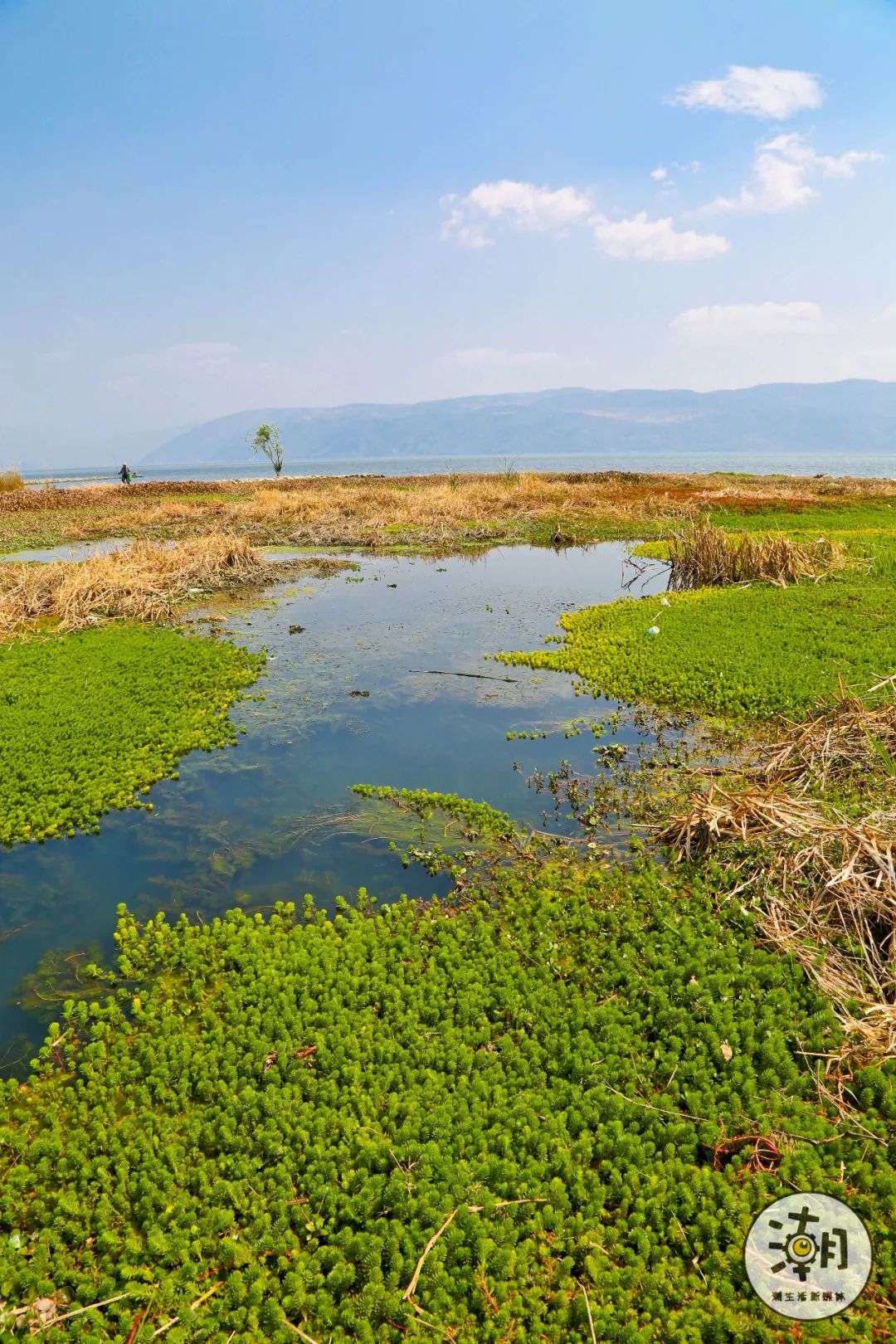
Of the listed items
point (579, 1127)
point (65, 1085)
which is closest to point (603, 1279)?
point (579, 1127)

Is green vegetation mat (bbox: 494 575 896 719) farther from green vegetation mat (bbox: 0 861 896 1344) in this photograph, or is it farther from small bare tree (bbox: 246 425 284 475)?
small bare tree (bbox: 246 425 284 475)

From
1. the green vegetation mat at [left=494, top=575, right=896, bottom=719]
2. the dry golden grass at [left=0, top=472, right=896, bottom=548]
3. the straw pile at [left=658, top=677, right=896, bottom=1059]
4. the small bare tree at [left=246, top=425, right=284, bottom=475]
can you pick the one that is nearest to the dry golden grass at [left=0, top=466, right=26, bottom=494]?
the dry golden grass at [left=0, top=472, right=896, bottom=548]

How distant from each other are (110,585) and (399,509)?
28.9 meters

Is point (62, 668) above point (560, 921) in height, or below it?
above

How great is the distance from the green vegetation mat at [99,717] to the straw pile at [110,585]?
7.23 feet

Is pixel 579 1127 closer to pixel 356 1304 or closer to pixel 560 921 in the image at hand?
pixel 356 1304

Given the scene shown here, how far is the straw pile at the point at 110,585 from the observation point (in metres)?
23.3

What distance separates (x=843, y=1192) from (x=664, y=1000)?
7.17 ft

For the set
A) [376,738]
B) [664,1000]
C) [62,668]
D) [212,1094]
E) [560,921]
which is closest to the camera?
[212,1094]

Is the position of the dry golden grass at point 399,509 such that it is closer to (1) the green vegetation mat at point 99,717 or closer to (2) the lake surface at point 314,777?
(2) the lake surface at point 314,777

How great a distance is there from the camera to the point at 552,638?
2198 cm

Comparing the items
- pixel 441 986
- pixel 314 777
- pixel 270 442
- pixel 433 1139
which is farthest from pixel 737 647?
pixel 270 442

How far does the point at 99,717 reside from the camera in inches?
604

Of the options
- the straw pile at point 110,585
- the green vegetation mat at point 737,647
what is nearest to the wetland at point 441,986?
the green vegetation mat at point 737,647
